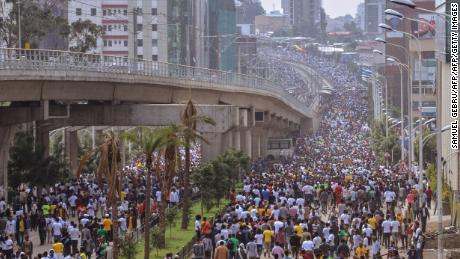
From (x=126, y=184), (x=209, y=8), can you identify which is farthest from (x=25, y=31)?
(x=209, y=8)

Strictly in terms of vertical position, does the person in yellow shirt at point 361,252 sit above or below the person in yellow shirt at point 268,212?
below

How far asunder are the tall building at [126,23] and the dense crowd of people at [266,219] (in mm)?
82166

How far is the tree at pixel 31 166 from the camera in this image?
5325 centimetres

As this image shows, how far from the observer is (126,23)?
145000 mm

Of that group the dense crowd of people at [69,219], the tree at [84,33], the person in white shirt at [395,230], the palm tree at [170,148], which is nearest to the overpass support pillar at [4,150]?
the dense crowd of people at [69,219]

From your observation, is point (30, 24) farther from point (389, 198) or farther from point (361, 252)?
point (361, 252)

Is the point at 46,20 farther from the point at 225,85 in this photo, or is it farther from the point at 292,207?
the point at 292,207

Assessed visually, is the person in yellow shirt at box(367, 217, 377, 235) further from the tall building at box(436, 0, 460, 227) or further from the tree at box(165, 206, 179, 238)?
the tree at box(165, 206, 179, 238)

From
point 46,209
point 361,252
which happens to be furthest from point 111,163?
point 46,209

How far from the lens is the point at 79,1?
470ft

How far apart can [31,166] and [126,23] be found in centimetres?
9227

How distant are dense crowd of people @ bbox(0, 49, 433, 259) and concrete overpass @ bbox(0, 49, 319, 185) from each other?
9.40ft

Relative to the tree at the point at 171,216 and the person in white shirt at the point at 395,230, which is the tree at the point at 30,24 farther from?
the person in white shirt at the point at 395,230

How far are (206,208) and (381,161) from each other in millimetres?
33126
